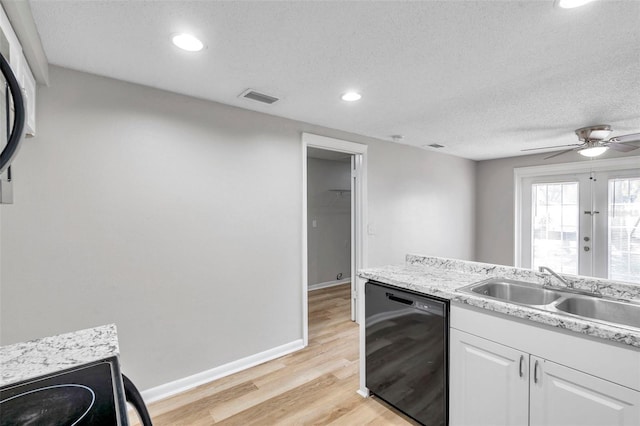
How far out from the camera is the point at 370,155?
368 cm

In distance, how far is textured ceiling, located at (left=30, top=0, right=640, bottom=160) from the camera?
1.35 m

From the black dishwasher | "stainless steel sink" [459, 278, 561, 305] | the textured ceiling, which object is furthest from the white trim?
the black dishwasher

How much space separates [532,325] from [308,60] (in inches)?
73.7

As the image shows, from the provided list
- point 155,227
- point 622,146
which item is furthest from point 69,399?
point 622,146

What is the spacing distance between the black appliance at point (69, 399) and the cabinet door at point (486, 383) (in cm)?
164

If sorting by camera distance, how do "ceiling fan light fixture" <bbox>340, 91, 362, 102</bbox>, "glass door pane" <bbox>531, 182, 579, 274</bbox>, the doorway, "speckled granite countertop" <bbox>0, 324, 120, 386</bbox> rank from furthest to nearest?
1. the doorway
2. "glass door pane" <bbox>531, 182, 579, 274</bbox>
3. "ceiling fan light fixture" <bbox>340, 91, 362, 102</bbox>
4. "speckled granite countertop" <bbox>0, 324, 120, 386</bbox>

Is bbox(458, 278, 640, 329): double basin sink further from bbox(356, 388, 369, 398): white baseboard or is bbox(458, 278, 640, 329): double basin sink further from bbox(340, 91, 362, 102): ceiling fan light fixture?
bbox(340, 91, 362, 102): ceiling fan light fixture

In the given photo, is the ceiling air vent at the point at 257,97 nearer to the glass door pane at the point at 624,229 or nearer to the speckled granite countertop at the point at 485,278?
the speckled granite countertop at the point at 485,278

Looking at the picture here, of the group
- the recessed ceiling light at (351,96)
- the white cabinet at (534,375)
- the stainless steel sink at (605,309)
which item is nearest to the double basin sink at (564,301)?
the stainless steel sink at (605,309)

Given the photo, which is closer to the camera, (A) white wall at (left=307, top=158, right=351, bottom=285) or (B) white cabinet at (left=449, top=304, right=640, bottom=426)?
(B) white cabinet at (left=449, top=304, right=640, bottom=426)

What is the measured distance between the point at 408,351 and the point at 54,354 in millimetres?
1785

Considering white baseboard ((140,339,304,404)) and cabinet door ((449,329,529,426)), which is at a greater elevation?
cabinet door ((449,329,529,426))

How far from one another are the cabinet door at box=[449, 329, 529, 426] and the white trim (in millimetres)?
4078

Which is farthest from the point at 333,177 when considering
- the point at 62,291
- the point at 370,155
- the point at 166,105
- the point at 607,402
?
the point at 607,402
